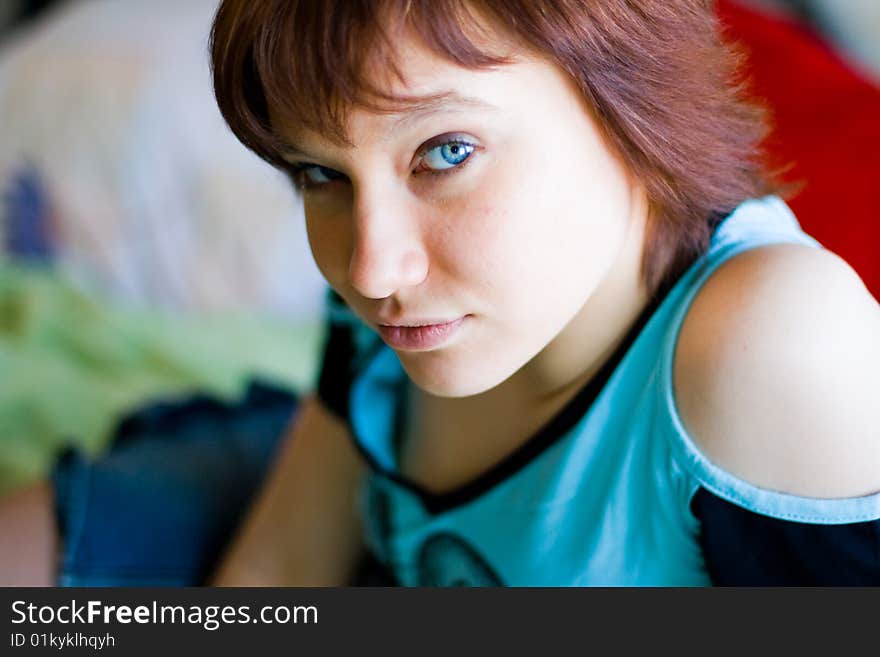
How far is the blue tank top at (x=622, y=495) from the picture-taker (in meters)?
0.65

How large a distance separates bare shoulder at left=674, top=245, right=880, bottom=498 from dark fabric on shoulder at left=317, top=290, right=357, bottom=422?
377mm

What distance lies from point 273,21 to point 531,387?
0.35 m

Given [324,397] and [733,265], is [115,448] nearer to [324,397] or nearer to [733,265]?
[324,397]

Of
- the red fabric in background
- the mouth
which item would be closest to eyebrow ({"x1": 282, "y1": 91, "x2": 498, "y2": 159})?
the mouth

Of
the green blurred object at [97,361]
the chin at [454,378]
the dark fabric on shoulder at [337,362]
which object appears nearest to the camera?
the chin at [454,378]

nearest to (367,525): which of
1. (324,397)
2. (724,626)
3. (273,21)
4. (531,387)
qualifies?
(324,397)

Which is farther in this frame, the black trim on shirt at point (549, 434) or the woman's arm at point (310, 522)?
the woman's arm at point (310, 522)

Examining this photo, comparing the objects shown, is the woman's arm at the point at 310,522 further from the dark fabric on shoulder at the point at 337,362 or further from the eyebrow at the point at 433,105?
the eyebrow at the point at 433,105

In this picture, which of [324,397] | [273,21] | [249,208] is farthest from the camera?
[249,208]

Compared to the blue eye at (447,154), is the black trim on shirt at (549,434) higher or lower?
lower

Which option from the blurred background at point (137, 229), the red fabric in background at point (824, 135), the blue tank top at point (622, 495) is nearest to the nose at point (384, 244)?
the blue tank top at point (622, 495)

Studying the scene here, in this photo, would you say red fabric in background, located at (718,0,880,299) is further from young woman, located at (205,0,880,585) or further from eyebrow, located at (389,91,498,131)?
eyebrow, located at (389,91,498,131)

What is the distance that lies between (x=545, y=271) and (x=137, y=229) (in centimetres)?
106

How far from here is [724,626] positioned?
67 centimetres
